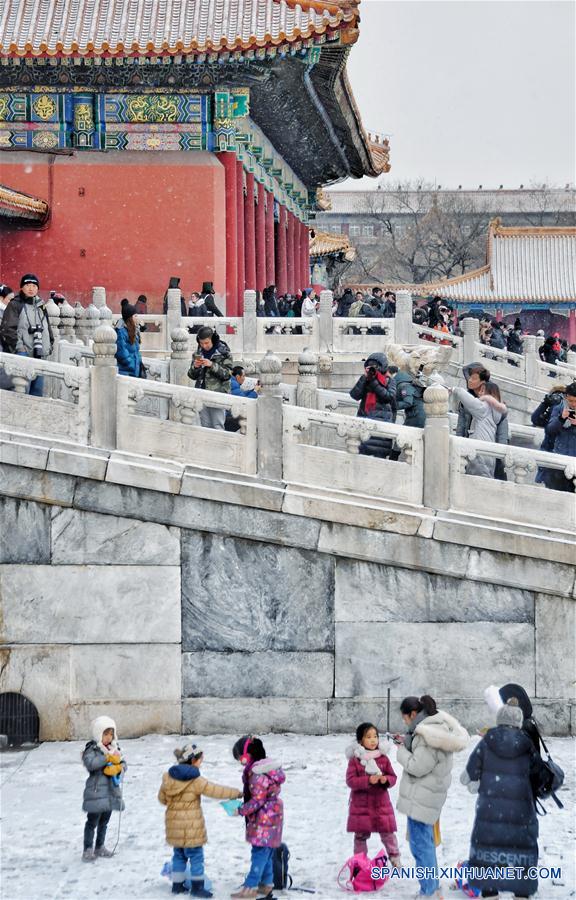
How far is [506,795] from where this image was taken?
28.2 feet

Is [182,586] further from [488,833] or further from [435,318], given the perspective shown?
[435,318]

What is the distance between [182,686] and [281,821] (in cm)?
298

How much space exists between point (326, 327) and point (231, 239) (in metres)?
4.37

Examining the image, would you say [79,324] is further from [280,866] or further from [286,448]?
[280,866]

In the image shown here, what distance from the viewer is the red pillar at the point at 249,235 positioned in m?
25.5

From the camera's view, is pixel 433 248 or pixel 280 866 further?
pixel 433 248

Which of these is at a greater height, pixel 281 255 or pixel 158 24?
pixel 158 24

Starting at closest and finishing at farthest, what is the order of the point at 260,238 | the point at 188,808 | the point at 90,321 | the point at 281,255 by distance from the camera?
1. the point at 188,808
2. the point at 90,321
3. the point at 260,238
4. the point at 281,255

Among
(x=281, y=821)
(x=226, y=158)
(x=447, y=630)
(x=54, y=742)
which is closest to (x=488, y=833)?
(x=281, y=821)

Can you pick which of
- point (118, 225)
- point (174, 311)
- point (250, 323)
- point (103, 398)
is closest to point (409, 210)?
point (118, 225)

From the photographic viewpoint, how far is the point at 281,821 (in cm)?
914

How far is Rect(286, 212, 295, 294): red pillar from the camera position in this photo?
109 ft

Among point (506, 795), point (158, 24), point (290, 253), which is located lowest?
point (506, 795)

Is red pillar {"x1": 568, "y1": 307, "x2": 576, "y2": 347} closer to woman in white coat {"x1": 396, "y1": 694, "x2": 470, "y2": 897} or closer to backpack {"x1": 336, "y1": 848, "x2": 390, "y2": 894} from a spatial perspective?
backpack {"x1": 336, "y1": 848, "x2": 390, "y2": 894}
